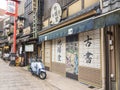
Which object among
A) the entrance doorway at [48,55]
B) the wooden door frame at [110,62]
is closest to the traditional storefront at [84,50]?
the wooden door frame at [110,62]

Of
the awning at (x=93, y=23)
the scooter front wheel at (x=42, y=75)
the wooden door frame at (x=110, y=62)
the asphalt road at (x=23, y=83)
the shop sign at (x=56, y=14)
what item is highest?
the shop sign at (x=56, y=14)

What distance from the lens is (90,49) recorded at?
1091cm

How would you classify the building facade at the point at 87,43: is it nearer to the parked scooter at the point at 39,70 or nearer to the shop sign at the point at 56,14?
the shop sign at the point at 56,14

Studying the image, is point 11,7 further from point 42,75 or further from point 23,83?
point 23,83

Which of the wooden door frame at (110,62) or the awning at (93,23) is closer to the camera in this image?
the awning at (93,23)

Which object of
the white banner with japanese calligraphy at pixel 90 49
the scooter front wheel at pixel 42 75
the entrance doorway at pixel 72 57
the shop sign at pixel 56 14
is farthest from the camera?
the shop sign at pixel 56 14

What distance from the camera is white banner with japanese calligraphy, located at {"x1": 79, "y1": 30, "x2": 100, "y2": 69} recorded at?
1029 cm

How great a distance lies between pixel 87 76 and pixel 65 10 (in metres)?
5.33

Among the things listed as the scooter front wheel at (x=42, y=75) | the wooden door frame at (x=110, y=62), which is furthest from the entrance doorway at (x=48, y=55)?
the wooden door frame at (x=110, y=62)

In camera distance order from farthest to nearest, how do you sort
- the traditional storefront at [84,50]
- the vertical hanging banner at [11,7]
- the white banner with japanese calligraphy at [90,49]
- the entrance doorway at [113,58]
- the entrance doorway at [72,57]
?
the vertical hanging banner at [11,7] < the entrance doorway at [72,57] < the white banner with japanese calligraphy at [90,49] < the traditional storefront at [84,50] < the entrance doorway at [113,58]

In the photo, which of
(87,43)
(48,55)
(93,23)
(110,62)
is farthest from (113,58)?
(48,55)

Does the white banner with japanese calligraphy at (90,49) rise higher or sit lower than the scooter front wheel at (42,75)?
higher

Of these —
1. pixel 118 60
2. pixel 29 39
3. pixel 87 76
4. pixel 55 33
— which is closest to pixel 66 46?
pixel 55 33

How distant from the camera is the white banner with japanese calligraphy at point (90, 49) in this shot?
1029cm
